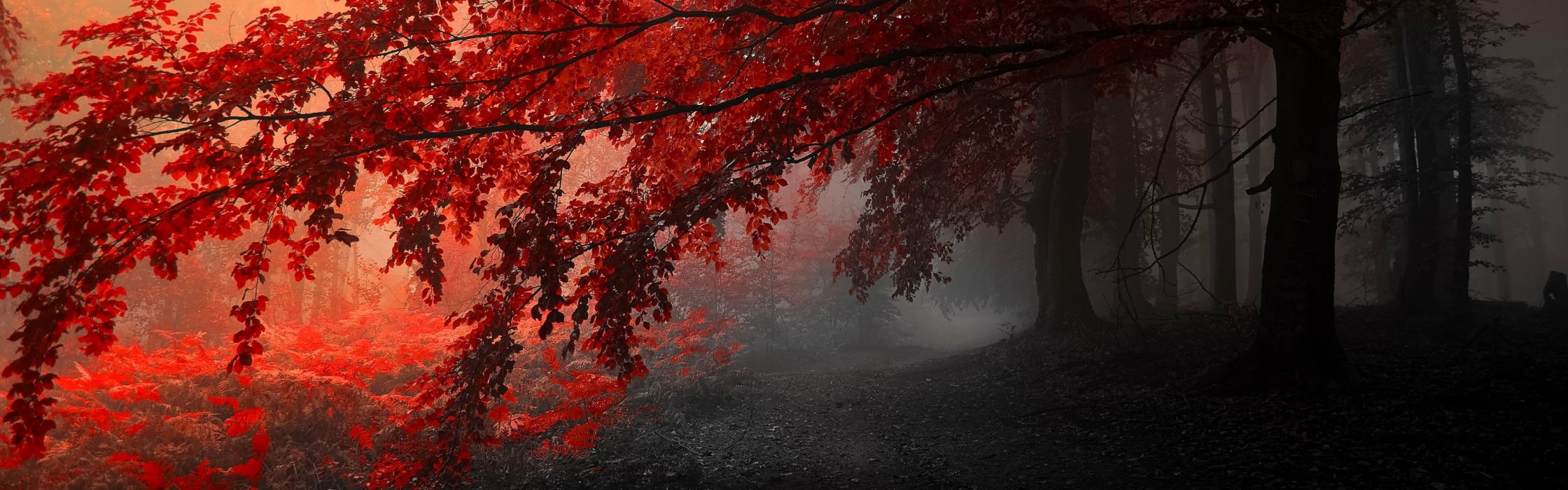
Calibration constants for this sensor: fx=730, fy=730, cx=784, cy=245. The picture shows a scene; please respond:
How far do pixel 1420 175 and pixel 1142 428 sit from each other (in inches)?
389

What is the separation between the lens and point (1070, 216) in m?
12.8

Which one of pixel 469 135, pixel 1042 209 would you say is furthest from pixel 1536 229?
pixel 469 135

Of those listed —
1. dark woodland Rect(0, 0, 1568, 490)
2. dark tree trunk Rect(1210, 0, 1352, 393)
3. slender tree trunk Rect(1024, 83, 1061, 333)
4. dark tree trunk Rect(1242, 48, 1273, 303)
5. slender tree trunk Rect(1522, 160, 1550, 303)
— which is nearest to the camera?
dark woodland Rect(0, 0, 1568, 490)

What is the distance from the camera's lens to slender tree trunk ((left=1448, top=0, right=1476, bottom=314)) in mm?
11820

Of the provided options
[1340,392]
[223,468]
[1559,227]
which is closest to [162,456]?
[223,468]

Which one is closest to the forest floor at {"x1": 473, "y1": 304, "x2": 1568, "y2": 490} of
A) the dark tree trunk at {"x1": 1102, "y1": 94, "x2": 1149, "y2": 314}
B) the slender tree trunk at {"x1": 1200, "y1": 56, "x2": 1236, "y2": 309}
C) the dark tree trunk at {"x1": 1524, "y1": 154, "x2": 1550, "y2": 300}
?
Answer: the slender tree trunk at {"x1": 1200, "y1": 56, "x2": 1236, "y2": 309}

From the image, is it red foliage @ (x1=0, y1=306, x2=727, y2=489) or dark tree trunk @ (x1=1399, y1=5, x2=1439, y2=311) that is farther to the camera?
dark tree trunk @ (x1=1399, y1=5, x2=1439, y2=311)

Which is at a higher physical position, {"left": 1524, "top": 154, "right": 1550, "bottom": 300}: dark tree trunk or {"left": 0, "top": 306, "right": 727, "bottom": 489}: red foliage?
{"left": 1524, "top": 154, "right": 1550, "bottom": 300}: dark tree trunk

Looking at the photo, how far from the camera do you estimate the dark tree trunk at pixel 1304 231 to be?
6336 millimetres

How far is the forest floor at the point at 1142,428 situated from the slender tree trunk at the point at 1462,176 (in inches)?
32.1

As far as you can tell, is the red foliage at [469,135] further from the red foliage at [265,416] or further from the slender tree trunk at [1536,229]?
the slender tree trunk at [1536,229]

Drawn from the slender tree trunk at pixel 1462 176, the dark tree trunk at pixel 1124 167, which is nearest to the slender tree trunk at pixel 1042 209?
the dark tree trunk at pixel 1124 167

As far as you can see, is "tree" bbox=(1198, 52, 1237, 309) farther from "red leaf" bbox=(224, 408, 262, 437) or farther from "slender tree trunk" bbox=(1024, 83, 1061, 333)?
"red leaf" bbox=(224, 408, 262, 437)

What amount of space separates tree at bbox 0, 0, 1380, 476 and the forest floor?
911mm
